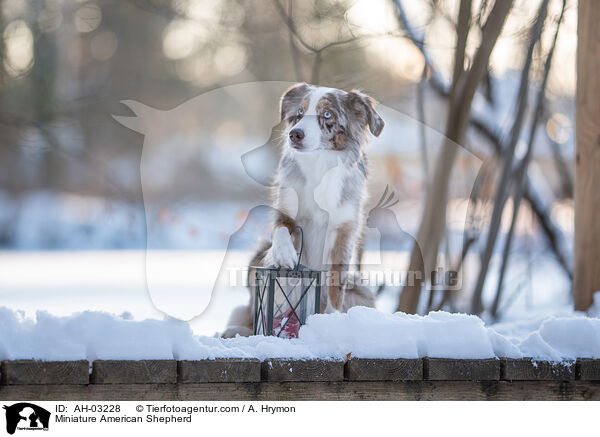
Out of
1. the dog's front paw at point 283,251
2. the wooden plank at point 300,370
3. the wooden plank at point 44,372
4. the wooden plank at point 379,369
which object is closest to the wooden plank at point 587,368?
the wooden plank at point 379,369

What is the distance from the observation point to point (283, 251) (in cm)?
201

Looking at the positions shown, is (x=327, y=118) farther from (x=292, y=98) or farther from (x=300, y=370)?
(x=300, y=370)

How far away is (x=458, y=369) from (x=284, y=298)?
0.59 m

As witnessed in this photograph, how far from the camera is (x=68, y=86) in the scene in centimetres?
493

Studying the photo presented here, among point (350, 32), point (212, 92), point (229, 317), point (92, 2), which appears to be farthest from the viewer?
point (92, 2)

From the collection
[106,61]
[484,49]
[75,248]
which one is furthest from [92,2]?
[484,49]

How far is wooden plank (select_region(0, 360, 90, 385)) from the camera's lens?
165 centimetres

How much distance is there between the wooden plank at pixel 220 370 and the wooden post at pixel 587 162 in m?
1.57

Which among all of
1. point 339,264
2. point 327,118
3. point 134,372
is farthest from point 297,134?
point 134,372

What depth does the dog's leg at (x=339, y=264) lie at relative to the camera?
221cm

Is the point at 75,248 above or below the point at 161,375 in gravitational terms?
above

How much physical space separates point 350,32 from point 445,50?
1.86 feet

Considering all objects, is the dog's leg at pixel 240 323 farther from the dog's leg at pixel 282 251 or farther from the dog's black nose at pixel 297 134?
the dog's black nose at pixel 297 134

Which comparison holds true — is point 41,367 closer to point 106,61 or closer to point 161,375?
point 161,375
